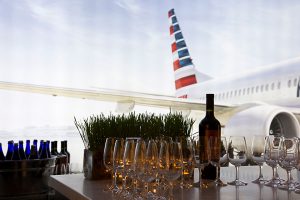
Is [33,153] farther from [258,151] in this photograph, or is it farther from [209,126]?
[258,151]

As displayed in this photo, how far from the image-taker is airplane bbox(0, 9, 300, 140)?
4.78 m

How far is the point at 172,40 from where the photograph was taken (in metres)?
9.07

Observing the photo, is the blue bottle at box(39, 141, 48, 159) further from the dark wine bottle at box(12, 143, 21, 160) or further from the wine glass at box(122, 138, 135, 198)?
the wine glass at box(122, 138, 135, 198)

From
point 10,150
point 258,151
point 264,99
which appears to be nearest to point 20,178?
point 10,150

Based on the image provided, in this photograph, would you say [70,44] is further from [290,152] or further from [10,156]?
[290,152]

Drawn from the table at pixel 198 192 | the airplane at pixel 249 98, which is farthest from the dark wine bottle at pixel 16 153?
the airplane at pixel 249 98

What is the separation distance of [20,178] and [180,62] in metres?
7.76

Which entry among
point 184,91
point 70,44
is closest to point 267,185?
point 70,44

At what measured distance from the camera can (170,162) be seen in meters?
0.87

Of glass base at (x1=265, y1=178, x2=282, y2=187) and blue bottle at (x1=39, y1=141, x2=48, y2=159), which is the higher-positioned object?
blue bottle at (x1=39, y1=141, x2=48, y2=159)

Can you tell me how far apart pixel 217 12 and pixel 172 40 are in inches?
105

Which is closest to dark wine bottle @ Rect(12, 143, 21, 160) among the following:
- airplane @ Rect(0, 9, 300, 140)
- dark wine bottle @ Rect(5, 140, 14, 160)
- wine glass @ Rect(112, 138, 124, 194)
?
dark wine bottle @ Rect(5, 140, 14, 160)

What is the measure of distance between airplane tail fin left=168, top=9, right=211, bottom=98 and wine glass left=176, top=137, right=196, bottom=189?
756 cm

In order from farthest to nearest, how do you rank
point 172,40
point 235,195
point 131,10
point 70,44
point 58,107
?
point 172,40, point 131,10, point 70,44, point 58,107, point 235,195
